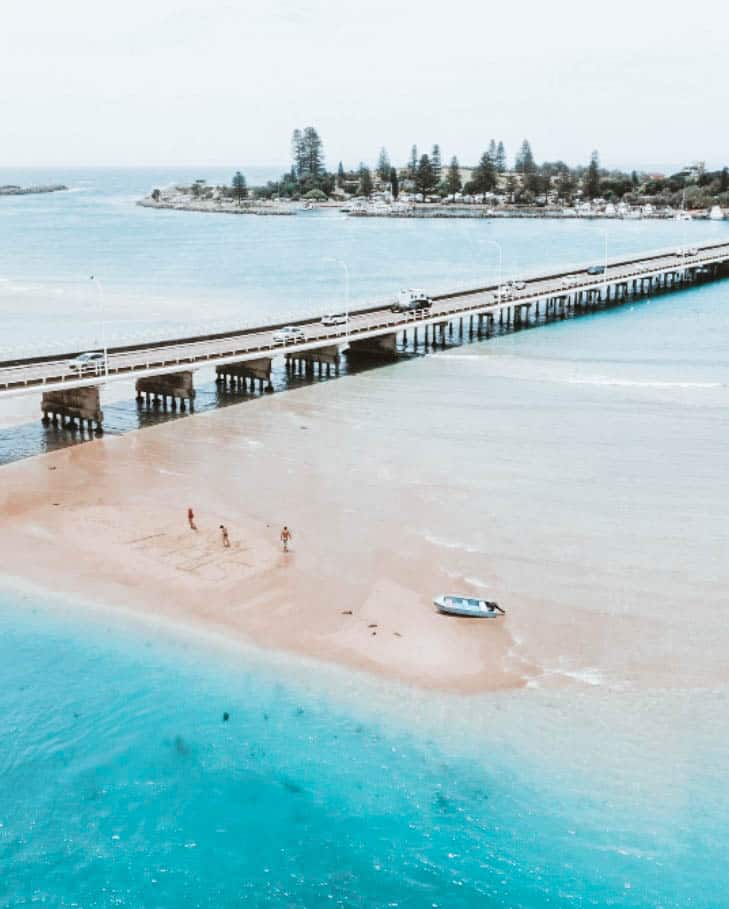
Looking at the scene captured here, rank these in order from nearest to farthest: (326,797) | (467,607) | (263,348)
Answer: (326,797), (467,607), (263,348)

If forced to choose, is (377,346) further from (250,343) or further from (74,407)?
(74,407)

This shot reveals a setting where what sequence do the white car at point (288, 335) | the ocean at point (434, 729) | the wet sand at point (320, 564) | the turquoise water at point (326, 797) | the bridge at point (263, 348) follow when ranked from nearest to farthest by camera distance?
the turquoise water at point (326, 797) → the ocean at point (434, 729) → the wet sand at point (320, 564) → the bridge at point (263, 348) → the white car at point (288, 335)

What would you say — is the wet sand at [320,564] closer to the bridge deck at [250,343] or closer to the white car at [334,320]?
the bridge deck at [250,343]

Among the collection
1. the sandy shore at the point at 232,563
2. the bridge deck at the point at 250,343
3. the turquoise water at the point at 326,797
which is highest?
the bridge deck at the point at 250,343

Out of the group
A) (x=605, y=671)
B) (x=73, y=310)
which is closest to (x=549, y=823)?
(x=605, y=671)

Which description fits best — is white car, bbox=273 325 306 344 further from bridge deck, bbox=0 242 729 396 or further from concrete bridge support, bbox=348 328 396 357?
concrete bridge support, bbox=348 328 396 357

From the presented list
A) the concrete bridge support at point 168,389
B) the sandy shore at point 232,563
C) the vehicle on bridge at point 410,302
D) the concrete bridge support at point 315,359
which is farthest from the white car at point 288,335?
the sandy shore at point 232,563

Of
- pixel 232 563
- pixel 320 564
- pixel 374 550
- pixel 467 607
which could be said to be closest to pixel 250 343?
pixel 374 550
